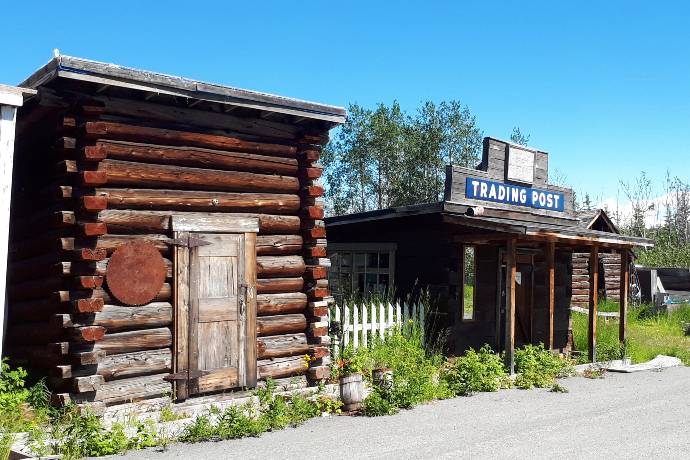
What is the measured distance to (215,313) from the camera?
944 centimetres

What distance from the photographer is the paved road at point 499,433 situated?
7562 mm

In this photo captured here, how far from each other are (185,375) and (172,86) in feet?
11.8

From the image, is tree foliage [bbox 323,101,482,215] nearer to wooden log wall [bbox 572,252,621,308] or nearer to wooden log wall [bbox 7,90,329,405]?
wooden log wall [bbox 572,252,621,308]

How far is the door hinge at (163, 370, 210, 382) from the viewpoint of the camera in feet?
29.3

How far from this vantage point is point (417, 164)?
140ft

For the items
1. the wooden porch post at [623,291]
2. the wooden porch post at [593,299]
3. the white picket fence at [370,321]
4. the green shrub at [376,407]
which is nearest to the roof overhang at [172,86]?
the white picket fence at [370,321]

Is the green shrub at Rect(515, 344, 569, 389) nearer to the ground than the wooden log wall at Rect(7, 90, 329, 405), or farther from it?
nearer to the ground

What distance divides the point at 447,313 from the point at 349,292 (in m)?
2.97

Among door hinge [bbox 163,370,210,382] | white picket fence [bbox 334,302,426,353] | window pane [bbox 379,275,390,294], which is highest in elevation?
window pane [bbox 379,275,390,294]

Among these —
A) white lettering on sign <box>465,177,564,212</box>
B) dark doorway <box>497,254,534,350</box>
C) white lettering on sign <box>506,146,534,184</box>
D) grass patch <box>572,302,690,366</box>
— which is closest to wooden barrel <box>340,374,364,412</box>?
white lettering on sign <box>465,177,564,212</box>

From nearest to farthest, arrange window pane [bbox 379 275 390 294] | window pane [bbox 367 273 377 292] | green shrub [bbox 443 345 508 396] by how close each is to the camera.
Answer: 1. green shrub [bbox 443 345 508 396]
2. window pane [bbox 379 275 390 294]
3. window pane [bbox 367 273 377 292]

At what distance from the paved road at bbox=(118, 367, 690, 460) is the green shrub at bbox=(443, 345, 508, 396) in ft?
0.83

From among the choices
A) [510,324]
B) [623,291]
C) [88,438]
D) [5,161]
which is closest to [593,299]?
[623,291]

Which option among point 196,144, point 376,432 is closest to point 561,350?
point 376,432
